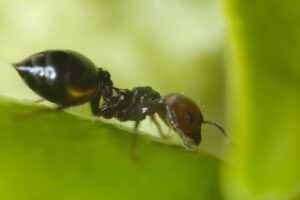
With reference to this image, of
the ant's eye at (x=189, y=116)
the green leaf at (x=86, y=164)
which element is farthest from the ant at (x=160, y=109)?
the green leaf at (x=86, y=164)

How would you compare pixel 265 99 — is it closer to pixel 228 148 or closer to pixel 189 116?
pixel 228 148

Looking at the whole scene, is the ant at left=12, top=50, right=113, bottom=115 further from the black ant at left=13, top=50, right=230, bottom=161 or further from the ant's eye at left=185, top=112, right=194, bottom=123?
the ant's eye at left=185, top=112, right=194, bottom=123

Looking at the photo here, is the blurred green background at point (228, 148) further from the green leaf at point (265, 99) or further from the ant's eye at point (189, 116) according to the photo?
the ant's eye at point (189, 116)

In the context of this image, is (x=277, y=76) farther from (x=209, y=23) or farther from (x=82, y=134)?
(x=209, y=23)

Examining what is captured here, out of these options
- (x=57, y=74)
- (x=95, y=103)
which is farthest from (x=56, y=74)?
(x=95, y=103)

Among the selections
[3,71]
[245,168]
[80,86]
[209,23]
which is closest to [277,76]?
[245,168]
